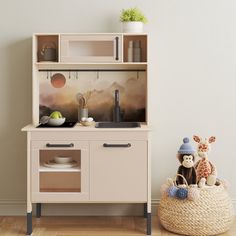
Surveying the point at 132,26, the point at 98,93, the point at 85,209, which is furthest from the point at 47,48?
the point at 85,209

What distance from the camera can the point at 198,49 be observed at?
4.29m

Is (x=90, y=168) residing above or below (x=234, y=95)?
below

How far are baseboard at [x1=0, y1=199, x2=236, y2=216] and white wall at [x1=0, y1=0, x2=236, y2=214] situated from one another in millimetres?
34

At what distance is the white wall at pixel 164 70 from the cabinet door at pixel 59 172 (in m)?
0.51

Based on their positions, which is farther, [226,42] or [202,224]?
[226,42]

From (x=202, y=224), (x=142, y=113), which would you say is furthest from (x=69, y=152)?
(x=202, y=224)

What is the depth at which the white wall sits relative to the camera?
4.27 meters

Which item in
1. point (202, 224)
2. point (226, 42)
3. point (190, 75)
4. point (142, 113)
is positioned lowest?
point (202, 224)

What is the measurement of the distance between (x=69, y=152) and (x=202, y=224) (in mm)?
1063

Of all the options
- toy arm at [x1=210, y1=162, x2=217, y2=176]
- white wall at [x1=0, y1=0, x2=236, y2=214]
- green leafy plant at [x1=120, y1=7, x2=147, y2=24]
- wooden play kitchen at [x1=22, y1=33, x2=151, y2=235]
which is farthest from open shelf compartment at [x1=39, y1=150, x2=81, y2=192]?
green leafy plant at [x1=120, y1=7, x2=147, y2=24]

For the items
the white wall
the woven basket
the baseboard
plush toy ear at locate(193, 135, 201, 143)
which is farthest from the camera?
the baseboard

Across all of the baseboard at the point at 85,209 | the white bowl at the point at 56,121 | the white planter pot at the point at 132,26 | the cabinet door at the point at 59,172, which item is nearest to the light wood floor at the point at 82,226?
the baseboard at the point at 85,209

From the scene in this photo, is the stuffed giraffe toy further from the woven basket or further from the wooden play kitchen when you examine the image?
the wooden play kitchen

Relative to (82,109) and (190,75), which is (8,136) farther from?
(190,75)
